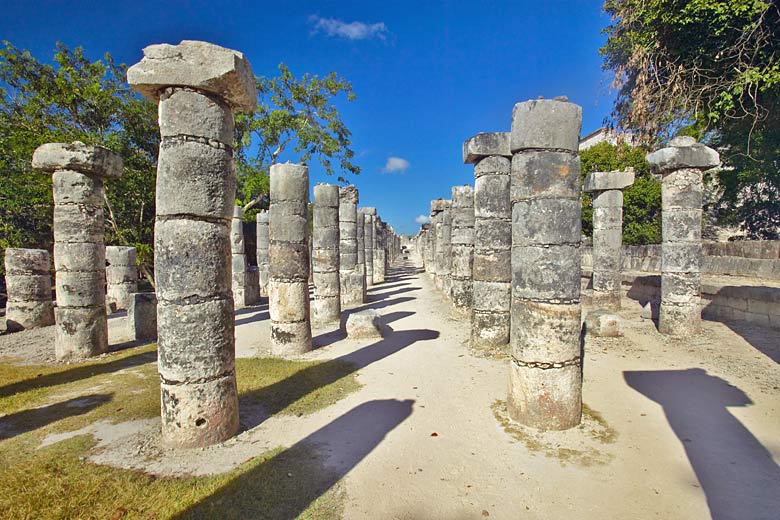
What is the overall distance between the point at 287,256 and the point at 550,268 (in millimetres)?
6082

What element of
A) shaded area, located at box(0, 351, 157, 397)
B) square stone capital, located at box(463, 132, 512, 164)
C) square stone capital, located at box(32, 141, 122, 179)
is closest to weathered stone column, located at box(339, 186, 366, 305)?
shaded area, located at box(0, 351, 157, 397)

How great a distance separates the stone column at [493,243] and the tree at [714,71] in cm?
742

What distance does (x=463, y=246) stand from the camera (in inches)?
529

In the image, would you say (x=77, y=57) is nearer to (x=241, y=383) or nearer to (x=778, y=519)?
(x=241, y=383)

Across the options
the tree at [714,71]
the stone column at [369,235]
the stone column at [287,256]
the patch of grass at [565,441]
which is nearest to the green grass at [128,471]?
the stone column at [287,256]

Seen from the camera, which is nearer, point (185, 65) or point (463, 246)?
point (185, 65)

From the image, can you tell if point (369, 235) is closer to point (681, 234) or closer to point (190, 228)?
point (681, 234)

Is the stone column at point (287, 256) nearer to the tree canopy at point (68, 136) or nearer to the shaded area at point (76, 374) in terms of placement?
the shaded area at point (76, 374)

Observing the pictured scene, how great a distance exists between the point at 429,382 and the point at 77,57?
2011cm

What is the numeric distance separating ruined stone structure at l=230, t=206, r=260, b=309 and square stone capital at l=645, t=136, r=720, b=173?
48.7 ft

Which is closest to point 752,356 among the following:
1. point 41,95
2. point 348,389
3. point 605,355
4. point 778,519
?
point 605,355

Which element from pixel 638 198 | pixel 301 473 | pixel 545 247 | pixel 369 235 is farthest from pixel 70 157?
pixel 638 198

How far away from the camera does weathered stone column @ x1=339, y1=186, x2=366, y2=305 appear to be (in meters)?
17.4

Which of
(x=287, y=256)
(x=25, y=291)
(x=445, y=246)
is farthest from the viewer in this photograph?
(x=445, y=246)
